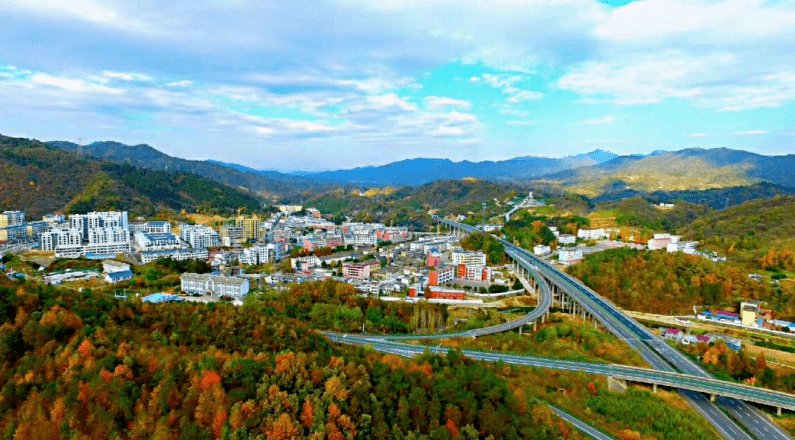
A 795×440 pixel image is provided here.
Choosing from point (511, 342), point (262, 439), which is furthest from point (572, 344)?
point (262, 439)

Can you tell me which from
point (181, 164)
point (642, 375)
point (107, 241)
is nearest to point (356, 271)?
point (642, 375)

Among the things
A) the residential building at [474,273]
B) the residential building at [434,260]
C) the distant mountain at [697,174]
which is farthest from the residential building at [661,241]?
the distant mountain at [697,174]

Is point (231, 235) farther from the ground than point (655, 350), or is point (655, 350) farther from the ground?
point (231, 235)

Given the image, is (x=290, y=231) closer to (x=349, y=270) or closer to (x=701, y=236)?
(x=349, y=270)

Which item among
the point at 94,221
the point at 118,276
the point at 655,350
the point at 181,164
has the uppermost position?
the point at 181,164

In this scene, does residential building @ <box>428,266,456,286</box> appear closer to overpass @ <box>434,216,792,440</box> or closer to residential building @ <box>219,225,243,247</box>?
overpass @ <box>434,216,792,440</box>

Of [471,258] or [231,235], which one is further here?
[231,235]

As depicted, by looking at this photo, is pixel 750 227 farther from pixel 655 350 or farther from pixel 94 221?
pixel 94 221

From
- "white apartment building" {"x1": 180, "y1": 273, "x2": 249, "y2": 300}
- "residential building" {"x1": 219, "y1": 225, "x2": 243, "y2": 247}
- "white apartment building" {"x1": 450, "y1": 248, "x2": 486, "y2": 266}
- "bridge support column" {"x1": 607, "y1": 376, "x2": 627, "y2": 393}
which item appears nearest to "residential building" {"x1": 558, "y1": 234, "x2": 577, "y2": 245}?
"white apartment building" {"x1": 450, "y1": 248, "x2": 486, "y2": 266}
